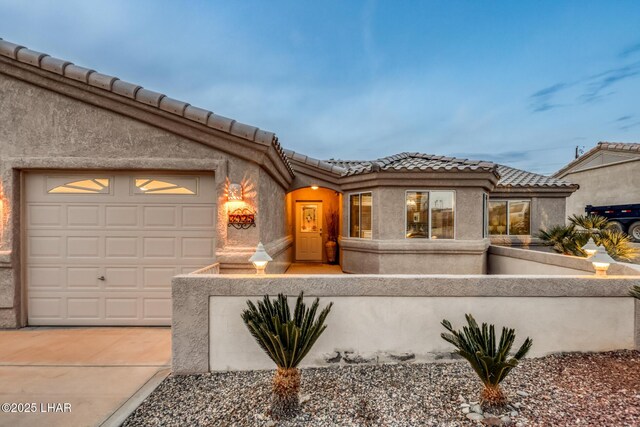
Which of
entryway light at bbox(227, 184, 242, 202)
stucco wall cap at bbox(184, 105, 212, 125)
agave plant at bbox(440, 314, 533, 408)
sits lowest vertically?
agave plant at bbox(440, 314, 533, 408)

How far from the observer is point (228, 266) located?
5.59 meters

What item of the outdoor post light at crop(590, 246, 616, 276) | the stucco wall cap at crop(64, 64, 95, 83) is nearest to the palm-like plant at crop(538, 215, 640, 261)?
the outdoor post light at crop(590, 246, 616, 276)

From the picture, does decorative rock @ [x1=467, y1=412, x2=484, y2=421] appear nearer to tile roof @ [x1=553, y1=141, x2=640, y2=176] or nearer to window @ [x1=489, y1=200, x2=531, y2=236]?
window @ [x1=489, y1=200, x2=531, y2=236]

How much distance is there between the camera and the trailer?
55.1 feet

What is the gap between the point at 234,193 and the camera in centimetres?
561

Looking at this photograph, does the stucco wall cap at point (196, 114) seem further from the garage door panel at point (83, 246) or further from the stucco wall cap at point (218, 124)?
the garage door panel at point (83, 246)

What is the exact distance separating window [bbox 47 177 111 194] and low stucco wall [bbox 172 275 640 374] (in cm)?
335

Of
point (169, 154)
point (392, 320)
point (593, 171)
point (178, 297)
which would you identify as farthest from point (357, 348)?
point (593, 171)

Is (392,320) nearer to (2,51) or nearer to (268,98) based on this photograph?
(2,51)

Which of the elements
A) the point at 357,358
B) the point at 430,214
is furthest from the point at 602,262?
the point at 430,214

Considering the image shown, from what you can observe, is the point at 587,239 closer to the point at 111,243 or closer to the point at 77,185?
the point at 111,243

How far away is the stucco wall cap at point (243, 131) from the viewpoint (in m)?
5.43

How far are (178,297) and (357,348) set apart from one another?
2.57 metres

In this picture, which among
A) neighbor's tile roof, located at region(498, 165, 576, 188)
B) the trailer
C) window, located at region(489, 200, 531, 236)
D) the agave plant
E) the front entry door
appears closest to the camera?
the agave plant
